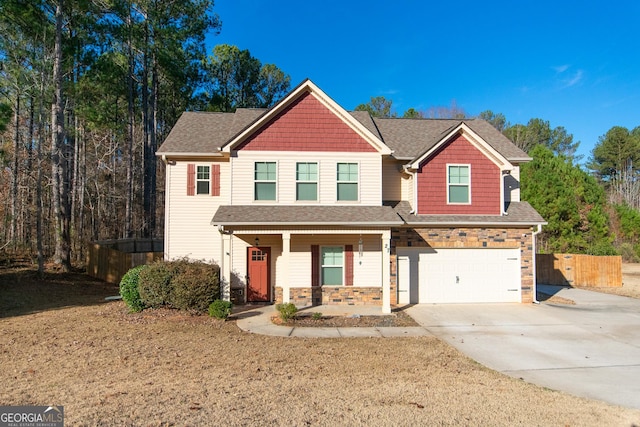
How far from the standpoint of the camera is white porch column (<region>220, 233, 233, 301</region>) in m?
12.4

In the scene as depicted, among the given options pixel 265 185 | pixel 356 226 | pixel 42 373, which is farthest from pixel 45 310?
pixel 356 226

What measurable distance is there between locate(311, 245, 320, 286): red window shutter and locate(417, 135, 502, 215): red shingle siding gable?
3968mm

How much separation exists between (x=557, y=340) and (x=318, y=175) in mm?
8313

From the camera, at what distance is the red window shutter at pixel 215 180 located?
13727 mm

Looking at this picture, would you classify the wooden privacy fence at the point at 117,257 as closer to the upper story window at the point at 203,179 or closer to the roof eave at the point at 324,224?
the upper story window at the point at 203,179

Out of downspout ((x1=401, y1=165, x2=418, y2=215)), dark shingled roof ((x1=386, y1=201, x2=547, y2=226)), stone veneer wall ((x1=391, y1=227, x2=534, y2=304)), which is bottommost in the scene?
stone veneer wall ((x1=391, y1=227, x2=534, y2=304))

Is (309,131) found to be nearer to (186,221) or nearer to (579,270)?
(186,221)

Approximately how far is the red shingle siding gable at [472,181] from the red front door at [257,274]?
583 centimetres

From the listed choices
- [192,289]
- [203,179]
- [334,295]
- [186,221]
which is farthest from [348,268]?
[203,179]

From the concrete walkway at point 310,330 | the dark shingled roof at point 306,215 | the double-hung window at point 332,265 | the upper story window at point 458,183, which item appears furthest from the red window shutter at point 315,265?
the upper story window at point 458,183

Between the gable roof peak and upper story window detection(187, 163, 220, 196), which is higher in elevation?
the gable roof peak

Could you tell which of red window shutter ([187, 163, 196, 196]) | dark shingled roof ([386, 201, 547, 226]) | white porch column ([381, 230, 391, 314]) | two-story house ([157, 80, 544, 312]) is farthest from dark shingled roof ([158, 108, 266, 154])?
dark shingled roof ([386, 201, 547, 226])

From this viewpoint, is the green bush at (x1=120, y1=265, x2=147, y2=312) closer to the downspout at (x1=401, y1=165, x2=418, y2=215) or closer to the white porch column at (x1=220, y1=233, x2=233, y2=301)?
the white porch column at (x1=220, y1=233, x2=233, y2=301)

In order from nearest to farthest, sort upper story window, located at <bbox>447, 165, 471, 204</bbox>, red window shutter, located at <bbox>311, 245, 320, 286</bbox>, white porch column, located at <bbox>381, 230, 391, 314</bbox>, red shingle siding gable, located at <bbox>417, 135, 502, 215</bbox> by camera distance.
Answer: white porch column, located at <bbox>381, 230, 391, 314</bbox> < red window shutter, located at <bbox>311, 245, 320, 286</bbox> < red shingle siding gable, located at <bbox>417, 135, 502, 215</bbox> < upper story window, located at <bbox>447, 165, 471, 204</bbox>
